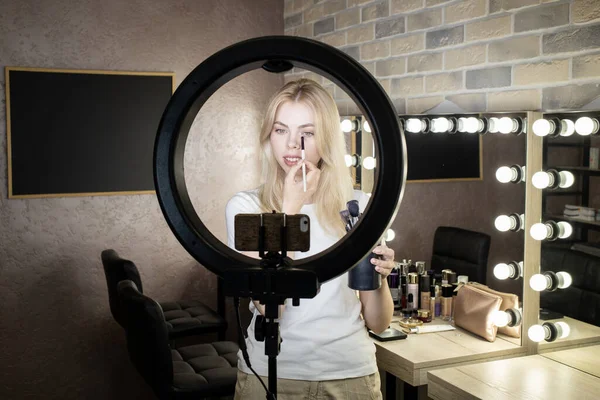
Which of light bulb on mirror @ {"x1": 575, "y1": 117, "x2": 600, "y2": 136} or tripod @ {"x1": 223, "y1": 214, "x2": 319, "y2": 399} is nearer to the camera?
tripod @ {"x1": 223, "y1": 214, "x2": 319, "y2": 399}

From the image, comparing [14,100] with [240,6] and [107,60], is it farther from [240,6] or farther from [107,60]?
[240,6]

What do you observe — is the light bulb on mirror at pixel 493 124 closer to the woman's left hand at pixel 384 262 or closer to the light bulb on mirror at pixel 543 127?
the light bulb on mirror at pixel 543 127

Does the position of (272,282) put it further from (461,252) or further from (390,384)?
(461,252)

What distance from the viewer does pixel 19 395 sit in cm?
286

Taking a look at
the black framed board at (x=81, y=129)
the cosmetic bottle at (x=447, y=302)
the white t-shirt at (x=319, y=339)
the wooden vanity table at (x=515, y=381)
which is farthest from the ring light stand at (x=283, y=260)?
the black framed board at (x=81, y=129)

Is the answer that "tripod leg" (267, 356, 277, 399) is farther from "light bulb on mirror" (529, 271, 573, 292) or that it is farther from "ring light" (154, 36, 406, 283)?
"light bulb on mirror" (529, 271, 573, 292)

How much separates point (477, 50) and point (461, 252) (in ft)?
2.36

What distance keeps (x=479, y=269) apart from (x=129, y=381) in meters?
1.83

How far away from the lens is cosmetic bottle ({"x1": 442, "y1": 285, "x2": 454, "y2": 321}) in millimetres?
2330

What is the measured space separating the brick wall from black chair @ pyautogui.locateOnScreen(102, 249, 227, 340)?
1.13 m

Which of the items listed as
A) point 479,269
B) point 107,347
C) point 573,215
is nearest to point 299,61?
point 573,215

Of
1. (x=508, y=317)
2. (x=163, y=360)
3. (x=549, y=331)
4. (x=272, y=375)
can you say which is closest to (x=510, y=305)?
(x=508, y=317)

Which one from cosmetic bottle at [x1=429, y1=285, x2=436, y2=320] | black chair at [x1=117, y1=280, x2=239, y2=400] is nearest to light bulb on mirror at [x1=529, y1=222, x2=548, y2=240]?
cosmetic bottle at [x1=429, y1=285, x2=436, y2=320]

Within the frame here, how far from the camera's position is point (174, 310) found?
298cm
